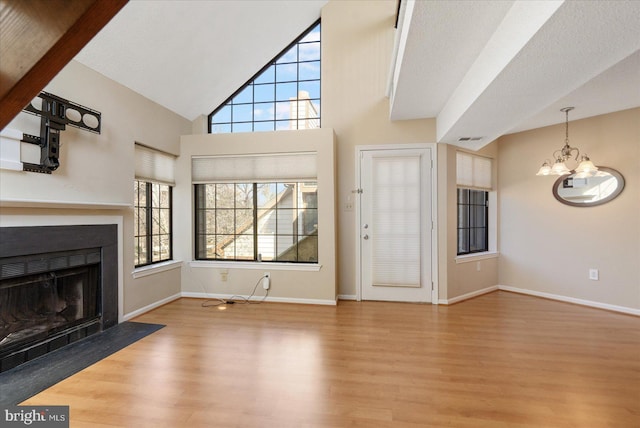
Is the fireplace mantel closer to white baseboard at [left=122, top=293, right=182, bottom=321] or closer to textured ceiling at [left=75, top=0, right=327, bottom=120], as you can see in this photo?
white baseboard at [left=122, top=293, right=182, bottom=321]

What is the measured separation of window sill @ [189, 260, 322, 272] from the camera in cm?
410

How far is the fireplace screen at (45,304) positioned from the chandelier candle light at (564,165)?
5315mm

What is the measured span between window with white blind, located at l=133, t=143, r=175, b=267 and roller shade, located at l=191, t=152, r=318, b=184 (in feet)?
1.28

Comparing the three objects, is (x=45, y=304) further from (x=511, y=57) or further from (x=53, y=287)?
(x=511, y=57)

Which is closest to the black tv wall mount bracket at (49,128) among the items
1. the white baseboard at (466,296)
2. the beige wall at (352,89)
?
the beige wall at (352,89)

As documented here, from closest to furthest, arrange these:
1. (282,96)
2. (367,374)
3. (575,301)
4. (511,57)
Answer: (511,57) → (367,374) → (575,301) → (282,96)

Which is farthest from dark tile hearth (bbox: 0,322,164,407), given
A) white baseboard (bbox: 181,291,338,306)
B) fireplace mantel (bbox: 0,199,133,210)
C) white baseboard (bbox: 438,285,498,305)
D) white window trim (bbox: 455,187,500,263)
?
white window trim (bbox: 455,187,500,263)

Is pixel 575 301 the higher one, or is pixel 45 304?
pixel 45 304

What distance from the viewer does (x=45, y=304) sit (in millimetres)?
2740

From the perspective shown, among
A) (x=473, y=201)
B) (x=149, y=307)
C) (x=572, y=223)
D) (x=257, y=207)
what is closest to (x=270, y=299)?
(x=257, y=207)

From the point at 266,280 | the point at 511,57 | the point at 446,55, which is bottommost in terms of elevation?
the point at 266,280

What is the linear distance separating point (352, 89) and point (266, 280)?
9.56 ft

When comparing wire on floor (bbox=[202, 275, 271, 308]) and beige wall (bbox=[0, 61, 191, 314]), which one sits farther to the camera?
wire on floor (bbox=[202, 275, 271, 308])

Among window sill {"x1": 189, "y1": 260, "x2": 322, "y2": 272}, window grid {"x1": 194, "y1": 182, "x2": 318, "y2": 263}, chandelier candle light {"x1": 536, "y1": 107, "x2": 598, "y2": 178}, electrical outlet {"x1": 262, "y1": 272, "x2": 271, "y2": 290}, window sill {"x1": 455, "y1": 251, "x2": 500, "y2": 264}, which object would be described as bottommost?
electrical outlet {"x1": 262, "y1": 272, "x2": 271, "y2": 290}
